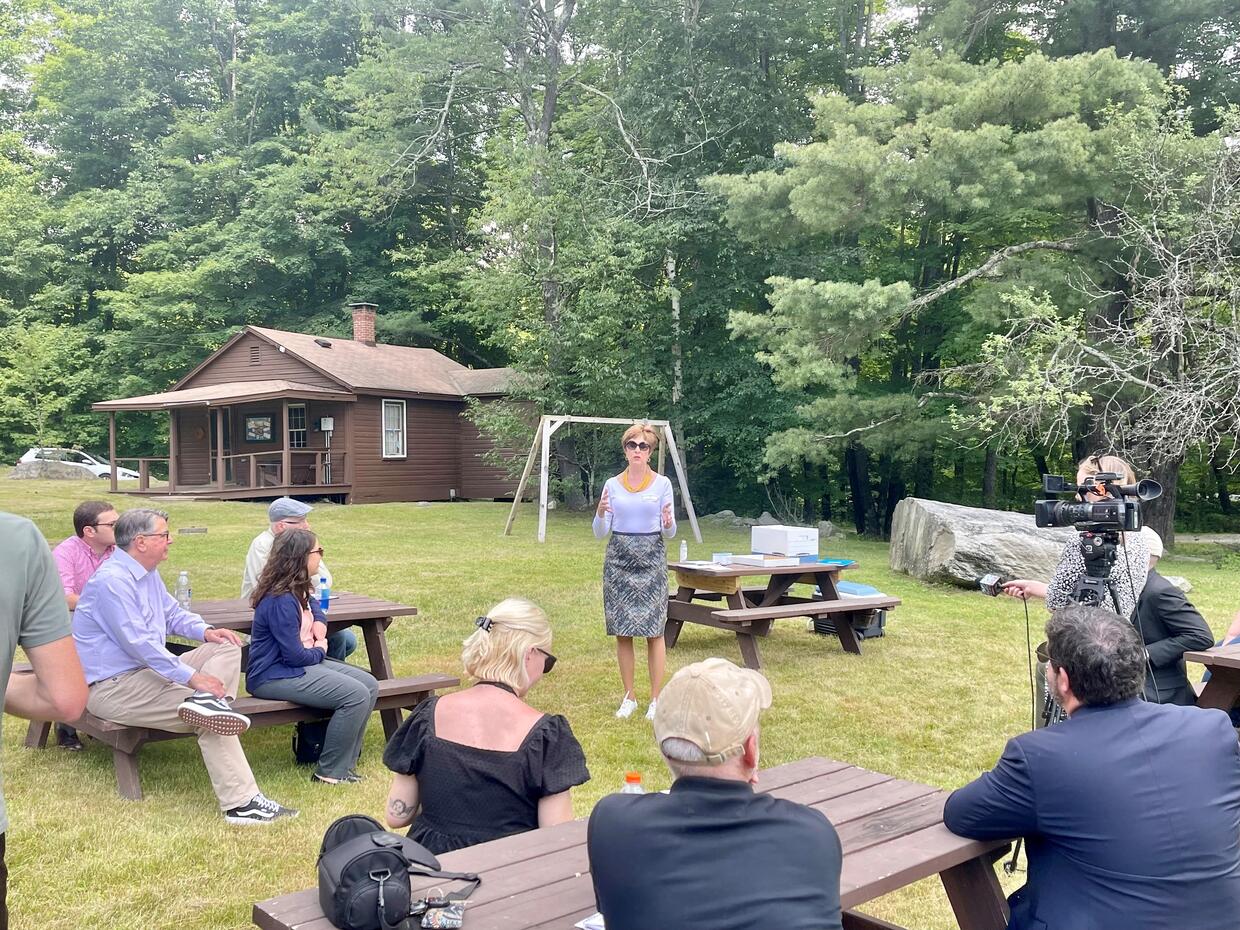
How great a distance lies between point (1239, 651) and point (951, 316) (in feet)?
56.4

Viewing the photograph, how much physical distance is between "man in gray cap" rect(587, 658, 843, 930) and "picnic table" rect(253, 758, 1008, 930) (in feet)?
1.08

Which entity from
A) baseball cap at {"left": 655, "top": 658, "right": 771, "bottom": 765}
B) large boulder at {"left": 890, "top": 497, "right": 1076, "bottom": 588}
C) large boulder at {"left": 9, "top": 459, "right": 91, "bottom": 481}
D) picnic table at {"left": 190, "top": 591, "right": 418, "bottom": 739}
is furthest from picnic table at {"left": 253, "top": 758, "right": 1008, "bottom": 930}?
large boulder at {"left": 9, "top": 459, "right": 91, "bottom": 481}

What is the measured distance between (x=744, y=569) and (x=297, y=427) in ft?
68.7

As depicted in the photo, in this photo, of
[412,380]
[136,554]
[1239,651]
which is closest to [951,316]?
[412,380]

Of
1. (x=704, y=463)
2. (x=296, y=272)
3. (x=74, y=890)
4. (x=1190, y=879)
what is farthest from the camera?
(x=296, y=272)

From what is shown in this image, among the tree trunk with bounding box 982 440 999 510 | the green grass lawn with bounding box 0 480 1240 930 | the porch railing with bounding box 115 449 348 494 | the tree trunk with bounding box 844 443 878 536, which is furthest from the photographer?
the tree trunk with bounding box 982 440 999 510

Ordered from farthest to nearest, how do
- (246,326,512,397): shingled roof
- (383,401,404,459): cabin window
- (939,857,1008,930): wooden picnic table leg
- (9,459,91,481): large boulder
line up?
(9,459,91,481): large boulder → (383,401,404,459): cabin window → (246,326,512,397): shingled roof → (939,857,1008,930): wooden picnic table leg

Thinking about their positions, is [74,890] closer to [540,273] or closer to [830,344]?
[830,344]

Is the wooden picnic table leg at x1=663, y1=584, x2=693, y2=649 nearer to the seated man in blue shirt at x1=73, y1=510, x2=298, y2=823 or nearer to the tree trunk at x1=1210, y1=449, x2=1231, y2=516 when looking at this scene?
the seated man in blue shirt at x1=73, y1=510, x2=298, y2=823

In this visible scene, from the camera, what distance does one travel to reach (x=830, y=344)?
15688 millimetres

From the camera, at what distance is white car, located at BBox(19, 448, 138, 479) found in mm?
30156

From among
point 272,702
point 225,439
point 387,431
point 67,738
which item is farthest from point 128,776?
point 225,439

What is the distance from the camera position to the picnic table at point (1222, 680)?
4672mm

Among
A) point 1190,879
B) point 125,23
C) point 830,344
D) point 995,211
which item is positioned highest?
point 125,23
